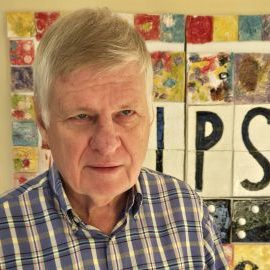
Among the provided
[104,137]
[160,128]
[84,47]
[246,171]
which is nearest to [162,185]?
[104,137]

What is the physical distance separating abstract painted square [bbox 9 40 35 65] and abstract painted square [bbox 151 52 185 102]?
0.51 meters

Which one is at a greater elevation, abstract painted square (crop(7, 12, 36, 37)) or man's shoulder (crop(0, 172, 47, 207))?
abstract painted square (crop(7, 12, 36, 37))

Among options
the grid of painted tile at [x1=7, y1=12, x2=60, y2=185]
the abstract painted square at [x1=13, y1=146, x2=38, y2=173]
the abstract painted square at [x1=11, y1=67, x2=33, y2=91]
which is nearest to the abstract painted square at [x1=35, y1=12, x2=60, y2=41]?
the grid of painted tile at [x1=7, y1=12, x2=60, y2=185]

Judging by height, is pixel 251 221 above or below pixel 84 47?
below

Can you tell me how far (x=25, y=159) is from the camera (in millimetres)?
1787

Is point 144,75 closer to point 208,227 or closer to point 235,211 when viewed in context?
point 208,227

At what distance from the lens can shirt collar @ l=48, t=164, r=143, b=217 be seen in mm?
865

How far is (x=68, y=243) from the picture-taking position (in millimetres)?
858

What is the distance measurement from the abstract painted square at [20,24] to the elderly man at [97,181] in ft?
3.16

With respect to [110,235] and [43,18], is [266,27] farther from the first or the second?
[110,235]

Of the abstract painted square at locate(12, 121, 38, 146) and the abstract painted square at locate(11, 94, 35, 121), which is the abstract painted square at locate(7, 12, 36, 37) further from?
the abstract painted square at locate(12, 121, 38, 146)

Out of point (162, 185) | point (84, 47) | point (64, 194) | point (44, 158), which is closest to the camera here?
point (84, 47)

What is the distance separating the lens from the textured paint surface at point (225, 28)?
1.71 metres

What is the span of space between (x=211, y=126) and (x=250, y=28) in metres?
0.44
